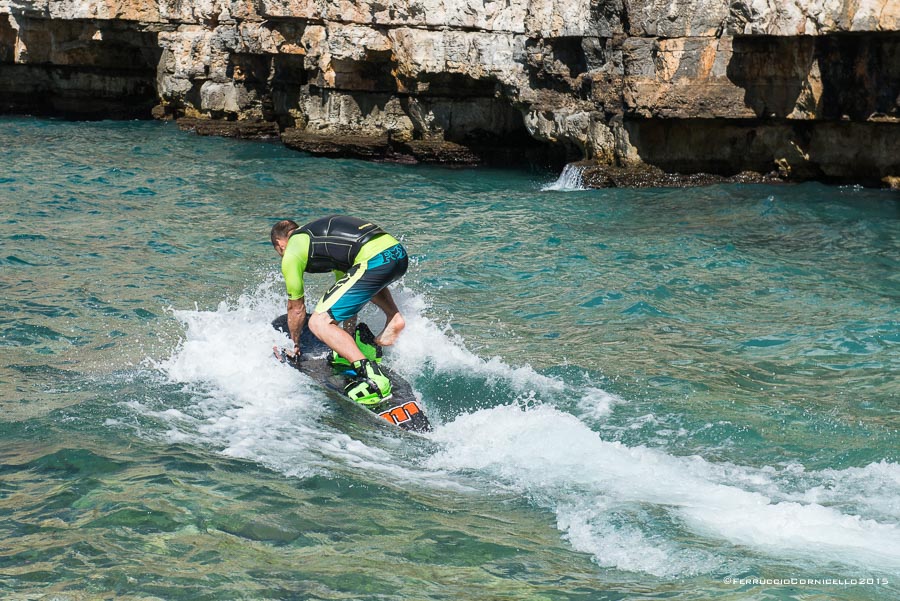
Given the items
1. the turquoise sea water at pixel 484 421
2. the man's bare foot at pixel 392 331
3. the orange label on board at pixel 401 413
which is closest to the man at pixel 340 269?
the orange label on board at pixel 401 413

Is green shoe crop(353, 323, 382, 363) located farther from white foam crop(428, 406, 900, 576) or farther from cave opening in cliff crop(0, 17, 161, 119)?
cave opening in cliff crop(0, 17, 161, 119)

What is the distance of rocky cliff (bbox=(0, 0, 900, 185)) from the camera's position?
16.5 m

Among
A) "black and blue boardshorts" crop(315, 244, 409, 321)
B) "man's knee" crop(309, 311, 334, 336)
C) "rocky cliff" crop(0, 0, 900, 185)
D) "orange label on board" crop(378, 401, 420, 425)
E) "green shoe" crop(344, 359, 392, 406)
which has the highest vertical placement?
"rocky cliff" crop(0, 0, 900, 185)

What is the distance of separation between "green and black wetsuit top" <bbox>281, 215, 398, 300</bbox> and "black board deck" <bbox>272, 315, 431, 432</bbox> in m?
0.71

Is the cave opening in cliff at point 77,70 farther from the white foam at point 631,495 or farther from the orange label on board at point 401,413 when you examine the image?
the white foam at point 631,495

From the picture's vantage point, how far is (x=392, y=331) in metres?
8.91

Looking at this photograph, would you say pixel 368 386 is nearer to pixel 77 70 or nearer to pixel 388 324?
pixel 388 324

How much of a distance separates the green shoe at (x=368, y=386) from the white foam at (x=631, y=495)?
624 mm

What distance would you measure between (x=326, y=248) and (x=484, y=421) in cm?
198

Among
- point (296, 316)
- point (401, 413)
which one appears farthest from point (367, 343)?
point (401, 413)

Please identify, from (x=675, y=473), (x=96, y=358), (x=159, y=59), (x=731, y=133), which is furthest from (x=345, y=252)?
(x=159, y=59)

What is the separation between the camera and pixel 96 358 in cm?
893

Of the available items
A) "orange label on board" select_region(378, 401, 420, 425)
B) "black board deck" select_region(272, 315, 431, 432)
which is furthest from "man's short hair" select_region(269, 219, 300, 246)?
"orange label on board" select_region(378, 401, 420, 425)

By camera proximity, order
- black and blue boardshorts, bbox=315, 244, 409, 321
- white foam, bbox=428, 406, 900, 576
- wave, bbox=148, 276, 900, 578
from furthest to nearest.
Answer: black and blue boardshorts, bbox=315, 244, 409, 321
wave, bbox=148, 276, 900, 578
white foam, bbox=428, 406, 900, 576
